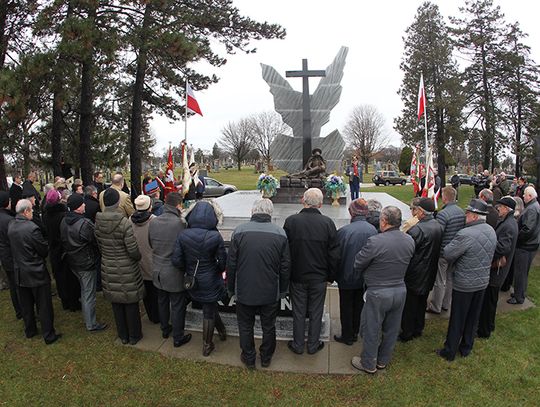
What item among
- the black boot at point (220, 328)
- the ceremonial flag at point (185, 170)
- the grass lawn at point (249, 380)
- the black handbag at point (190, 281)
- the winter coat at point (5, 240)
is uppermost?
the ceremonial flag at point (185, 170)

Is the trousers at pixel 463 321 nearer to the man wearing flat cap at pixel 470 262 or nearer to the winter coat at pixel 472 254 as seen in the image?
the man wearing flat cap at pixel 470 262

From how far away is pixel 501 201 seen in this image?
191 inches

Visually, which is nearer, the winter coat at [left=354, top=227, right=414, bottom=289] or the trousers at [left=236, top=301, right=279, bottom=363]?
the winter coat at [left=354, top=227, right=414, bottom=289]

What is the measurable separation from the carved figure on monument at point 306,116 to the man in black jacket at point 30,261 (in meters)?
8.94

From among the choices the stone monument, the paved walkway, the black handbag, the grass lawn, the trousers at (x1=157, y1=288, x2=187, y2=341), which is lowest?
the grass lawn

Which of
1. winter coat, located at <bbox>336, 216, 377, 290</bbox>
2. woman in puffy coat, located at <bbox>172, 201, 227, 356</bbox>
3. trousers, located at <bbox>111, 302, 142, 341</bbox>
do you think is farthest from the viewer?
trousers, located at <bbox>111, 302, 142, 341</bbox>

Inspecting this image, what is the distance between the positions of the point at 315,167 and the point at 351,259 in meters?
7.49

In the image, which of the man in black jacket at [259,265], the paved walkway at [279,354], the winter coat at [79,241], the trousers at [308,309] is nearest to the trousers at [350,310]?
the paved walkway at [279,354]

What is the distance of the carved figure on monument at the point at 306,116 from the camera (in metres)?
12.3

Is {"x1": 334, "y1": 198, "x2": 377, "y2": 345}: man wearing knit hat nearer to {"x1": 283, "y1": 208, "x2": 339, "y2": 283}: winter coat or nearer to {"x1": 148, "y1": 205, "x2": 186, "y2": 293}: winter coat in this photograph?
{"x1": 283, "y1": 208, "x2": 339, "y2": 283}: winter coat

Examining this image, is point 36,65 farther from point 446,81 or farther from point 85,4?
point 446,81

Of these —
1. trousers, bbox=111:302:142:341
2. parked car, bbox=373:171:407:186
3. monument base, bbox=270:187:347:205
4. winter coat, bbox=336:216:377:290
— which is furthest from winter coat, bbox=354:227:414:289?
parked car, bbox=373:171:407:186

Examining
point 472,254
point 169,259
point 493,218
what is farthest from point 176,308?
point 493,218

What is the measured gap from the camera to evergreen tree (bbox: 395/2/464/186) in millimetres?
23766
